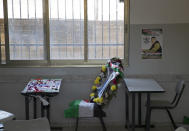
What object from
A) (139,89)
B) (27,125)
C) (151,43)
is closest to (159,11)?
(151,43)

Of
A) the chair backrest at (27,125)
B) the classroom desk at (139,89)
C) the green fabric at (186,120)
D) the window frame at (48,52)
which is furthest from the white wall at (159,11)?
the chair backrest at (27,125)

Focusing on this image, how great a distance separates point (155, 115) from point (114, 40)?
1.36 meters

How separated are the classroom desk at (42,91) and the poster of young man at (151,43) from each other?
1.38 meters

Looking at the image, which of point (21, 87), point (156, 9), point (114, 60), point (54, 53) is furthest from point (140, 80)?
point (21, 87)

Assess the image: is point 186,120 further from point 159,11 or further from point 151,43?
point 159,11

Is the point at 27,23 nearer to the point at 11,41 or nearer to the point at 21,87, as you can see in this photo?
the point at 11,41

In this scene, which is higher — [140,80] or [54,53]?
[54,53]

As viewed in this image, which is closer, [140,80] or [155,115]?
[140,80]

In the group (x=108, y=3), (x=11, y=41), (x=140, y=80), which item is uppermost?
(x=108, y=3)

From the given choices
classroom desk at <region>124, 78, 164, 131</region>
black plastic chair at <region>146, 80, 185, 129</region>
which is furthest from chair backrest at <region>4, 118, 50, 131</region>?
black plastic chair at <region>146, 80, 185, 129</region>

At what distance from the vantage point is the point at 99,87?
4.10m

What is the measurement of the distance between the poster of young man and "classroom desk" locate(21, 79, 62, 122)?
138 cm

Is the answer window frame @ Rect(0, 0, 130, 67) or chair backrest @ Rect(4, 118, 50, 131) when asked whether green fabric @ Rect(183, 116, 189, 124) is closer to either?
window frame @ Rect(0, 0, 130, 67)

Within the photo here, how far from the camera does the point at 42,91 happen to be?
3605 millimetres
